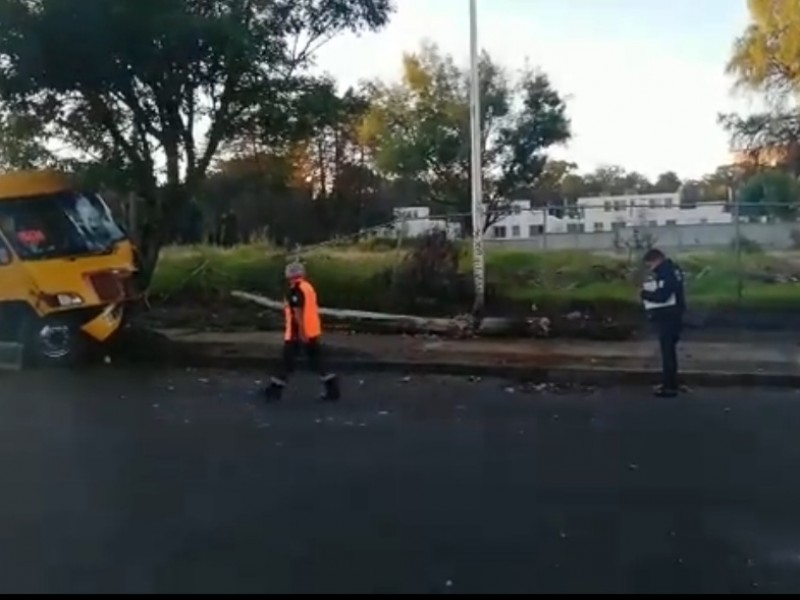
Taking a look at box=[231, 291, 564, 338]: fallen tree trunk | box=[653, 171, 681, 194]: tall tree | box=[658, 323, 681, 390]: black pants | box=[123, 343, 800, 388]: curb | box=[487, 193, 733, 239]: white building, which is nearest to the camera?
box=[658, 323, 681, 390]: black pants

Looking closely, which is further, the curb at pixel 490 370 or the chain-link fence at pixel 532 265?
the chain-link fence at pixel 532 265

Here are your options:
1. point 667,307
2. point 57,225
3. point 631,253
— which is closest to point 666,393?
point 667,307

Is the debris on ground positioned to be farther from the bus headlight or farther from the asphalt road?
the bus headlight

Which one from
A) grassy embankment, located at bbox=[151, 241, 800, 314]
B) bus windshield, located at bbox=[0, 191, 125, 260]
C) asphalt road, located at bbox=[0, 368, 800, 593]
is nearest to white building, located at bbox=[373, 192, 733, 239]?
grassy embankment, located at bbox=[151, 241, 800, 314]

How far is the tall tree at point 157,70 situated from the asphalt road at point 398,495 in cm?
508

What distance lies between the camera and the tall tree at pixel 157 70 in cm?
1475

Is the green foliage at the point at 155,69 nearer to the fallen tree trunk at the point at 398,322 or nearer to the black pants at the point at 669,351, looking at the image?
the fallen tree trunk at the point at 398,322

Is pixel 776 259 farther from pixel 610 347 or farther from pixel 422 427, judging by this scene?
pixel 422 427

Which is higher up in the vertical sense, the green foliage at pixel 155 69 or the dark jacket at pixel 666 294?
the green foliage at pixel 155 69

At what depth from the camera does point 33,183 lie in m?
15.7

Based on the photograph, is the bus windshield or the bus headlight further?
the bus windshield

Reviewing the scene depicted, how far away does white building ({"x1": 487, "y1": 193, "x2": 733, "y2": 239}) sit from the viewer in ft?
62.8

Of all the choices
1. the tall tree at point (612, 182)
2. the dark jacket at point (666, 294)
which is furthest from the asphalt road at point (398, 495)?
the tall tree at point (612, 182)

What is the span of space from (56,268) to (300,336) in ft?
16.1
